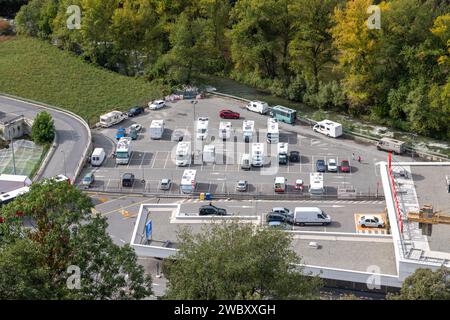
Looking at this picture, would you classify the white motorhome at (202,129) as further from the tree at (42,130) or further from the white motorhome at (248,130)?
the tree at (42,130)

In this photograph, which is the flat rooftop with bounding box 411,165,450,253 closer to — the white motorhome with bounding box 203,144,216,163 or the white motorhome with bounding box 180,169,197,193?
the white motorhome with bounding box 180,169,197,193

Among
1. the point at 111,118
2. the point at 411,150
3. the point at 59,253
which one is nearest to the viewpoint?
the point at 59,253

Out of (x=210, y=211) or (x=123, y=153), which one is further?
(x=123, y=153)

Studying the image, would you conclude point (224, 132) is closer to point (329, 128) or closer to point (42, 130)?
point (329, 128)

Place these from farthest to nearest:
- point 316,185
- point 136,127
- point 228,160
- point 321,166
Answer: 1. point 136,127
2. point 228,160
3. point 321,166
4. point 316,185

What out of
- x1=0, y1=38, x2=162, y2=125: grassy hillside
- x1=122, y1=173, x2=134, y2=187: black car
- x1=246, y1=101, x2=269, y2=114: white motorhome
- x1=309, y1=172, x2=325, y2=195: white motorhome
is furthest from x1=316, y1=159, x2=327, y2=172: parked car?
x1=0, y1=38, x2=162, y2=125: grassy hillside

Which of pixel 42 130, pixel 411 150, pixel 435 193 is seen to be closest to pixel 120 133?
pixel 42 130
